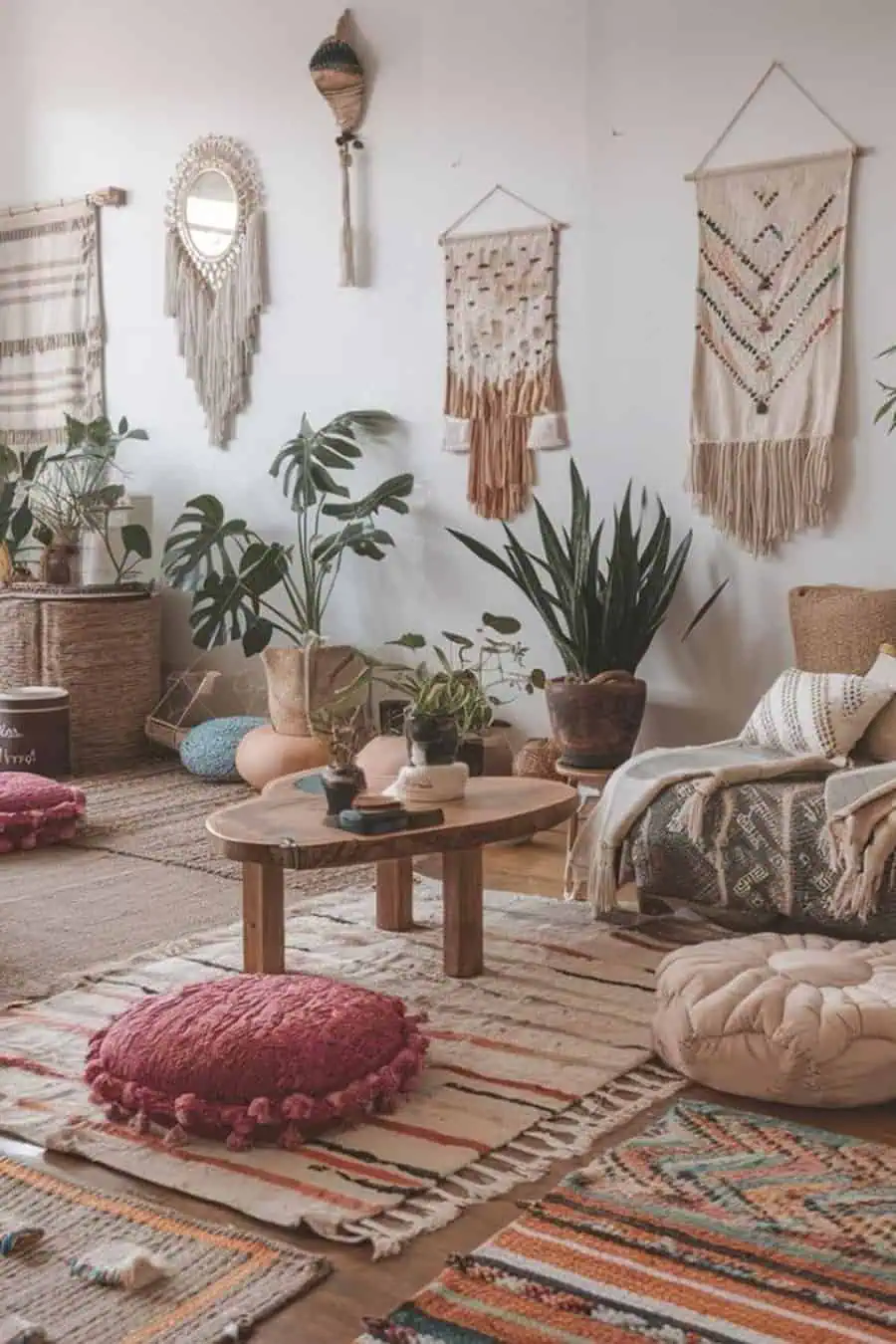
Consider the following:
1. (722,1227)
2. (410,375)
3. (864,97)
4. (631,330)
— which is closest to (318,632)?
(410,375)

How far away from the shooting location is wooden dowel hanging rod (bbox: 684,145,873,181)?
15.0 ft

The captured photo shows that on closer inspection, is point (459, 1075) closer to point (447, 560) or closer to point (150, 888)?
point (150, 888)

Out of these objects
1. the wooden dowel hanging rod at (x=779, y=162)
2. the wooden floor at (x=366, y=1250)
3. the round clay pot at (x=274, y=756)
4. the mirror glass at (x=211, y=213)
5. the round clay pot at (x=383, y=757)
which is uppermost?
the mirror glass at (x=211, y=213)

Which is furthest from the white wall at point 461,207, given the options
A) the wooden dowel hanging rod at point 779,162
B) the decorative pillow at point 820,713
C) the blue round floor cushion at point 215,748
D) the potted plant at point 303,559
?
the decorative pillow at point 820,713

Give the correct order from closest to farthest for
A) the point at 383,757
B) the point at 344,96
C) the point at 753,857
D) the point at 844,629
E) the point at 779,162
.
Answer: the point at 753,857 < the point at 844,629 < the point at 779,162 < the point at 383,757 < the point at 344,96

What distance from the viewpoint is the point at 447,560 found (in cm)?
564

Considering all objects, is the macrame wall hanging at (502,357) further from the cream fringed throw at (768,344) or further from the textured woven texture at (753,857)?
the textured woven texture at (753,857)

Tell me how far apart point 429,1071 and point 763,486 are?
8.25 ft

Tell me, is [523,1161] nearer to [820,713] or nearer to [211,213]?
[820,713]

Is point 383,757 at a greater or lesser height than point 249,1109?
greater

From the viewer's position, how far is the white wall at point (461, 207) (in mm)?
4688

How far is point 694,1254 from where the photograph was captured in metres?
2.21

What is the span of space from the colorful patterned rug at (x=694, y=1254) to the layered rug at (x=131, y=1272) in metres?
0.19

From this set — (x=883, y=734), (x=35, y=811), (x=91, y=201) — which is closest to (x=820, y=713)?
(x=883, y=734)
